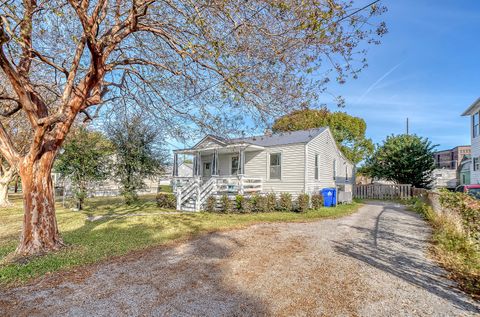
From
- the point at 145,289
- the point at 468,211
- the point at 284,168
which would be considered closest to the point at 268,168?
the point at 284,168

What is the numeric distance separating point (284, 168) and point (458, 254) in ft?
31.2

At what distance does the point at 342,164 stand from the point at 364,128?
39.2 ft

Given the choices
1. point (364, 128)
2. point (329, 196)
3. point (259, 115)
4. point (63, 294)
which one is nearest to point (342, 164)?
point (329, 196)

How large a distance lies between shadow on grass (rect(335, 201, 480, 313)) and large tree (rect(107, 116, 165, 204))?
35.1 ft

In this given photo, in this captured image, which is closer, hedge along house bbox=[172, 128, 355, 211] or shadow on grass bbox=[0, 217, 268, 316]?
shadow on grass bbox=[0, 217, 268, 316]

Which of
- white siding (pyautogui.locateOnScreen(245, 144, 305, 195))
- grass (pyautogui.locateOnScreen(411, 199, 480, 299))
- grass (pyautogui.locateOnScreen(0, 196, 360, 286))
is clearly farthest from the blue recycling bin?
grass (pyautogui.locateOnScreen(411, 199, 480, 299))

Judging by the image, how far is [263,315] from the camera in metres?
3.08

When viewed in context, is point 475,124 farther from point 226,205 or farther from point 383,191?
point 226,205

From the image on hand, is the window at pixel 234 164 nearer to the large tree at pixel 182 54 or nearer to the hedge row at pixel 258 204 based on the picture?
the hedge row at pixel 258 204

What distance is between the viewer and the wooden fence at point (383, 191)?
66.9ft

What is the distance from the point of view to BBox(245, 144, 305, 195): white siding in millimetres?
13945

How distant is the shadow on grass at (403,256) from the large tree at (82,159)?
1219cm

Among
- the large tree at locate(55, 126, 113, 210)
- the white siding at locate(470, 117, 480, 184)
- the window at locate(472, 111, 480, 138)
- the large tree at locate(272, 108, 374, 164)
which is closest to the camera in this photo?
the large tree at locate(55, 126, 113, 210)

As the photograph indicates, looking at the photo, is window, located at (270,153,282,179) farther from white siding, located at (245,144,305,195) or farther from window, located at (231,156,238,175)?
window, located at (231,156,238,175)
